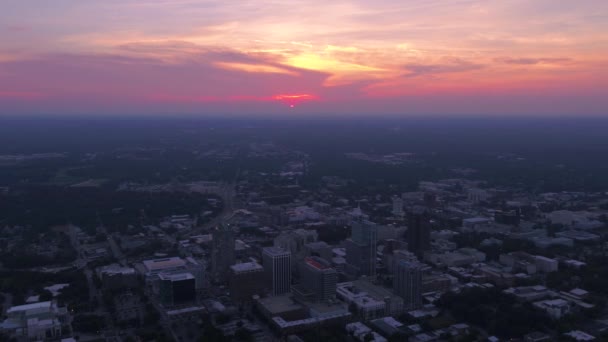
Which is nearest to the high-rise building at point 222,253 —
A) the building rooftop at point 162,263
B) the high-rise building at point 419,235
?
the building rooftop at point 162,263

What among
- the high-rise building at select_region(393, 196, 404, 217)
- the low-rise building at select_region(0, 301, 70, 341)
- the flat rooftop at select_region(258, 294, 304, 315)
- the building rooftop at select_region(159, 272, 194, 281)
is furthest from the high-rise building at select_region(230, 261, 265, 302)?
the high-rise building at select_region(393, 196, 404, 217)

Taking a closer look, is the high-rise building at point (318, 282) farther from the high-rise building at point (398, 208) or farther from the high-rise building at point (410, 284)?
the high-rise building at point (398, 208)

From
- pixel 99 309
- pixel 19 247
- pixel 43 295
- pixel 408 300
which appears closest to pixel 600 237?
pixel 408 300

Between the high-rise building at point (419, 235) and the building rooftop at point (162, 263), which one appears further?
the high-rise building at point (419, 235)

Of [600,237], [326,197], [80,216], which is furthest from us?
[326,197]

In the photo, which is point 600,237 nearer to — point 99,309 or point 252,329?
point 252,329

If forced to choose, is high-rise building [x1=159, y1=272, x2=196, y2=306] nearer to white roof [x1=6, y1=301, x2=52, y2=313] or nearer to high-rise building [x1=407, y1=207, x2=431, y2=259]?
white roof [x1=6, y1=301, x2=52, y2=313]
